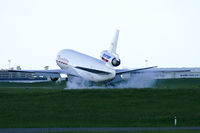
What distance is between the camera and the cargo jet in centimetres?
6962

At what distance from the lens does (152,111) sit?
38750 millimetres

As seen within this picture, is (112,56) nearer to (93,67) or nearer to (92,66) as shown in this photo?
(93,67)

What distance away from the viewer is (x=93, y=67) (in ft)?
237

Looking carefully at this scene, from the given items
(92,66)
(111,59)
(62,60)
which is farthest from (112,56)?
(62,60)

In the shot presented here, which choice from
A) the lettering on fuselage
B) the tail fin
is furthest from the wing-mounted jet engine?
the lettering on fuselage

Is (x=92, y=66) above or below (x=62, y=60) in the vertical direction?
below

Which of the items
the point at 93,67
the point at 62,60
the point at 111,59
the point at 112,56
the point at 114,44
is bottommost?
the point at 93,67

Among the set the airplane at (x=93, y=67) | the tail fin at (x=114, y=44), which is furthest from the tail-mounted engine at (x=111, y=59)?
the tail fin at (x=114, y=44)

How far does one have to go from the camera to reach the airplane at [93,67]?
2741 inches

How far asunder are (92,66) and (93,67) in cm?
50

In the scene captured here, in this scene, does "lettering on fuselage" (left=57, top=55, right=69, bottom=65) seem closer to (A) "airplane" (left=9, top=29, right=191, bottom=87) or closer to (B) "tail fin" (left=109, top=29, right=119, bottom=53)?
(A) "airplane" (left=9, top=29, right=191, bottom=87)

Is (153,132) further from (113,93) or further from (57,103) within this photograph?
(113,93)

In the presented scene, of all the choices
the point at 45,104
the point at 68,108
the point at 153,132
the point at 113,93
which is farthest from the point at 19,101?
the point at 153,132

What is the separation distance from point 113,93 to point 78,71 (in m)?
26.3
